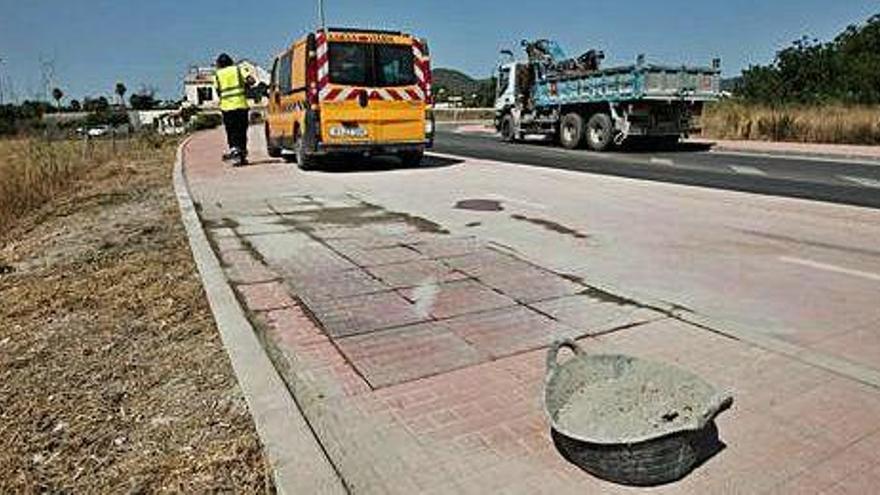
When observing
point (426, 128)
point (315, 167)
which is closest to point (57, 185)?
point (315, 167)

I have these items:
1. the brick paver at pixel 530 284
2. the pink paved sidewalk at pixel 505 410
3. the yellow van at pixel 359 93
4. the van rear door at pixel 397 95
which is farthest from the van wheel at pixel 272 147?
the pink paved sidewalk at pixel 505 410

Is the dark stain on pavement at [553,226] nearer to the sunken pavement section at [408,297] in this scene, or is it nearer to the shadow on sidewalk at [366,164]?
the sunken pavement section at [408,297]

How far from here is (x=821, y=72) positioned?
110ft

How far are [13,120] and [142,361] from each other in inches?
912

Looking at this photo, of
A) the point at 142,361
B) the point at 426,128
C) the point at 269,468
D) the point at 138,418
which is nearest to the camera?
the point at 269,468

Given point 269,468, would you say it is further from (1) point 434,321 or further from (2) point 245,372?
(1) point 434,321

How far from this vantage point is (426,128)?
13469 mm

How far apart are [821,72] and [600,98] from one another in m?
19.8

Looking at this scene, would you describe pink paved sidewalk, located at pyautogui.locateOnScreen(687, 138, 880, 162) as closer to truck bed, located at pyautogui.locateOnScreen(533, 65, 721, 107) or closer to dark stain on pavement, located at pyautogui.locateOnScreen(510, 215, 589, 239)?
truck bed, located at pyautogui.locateOnScreen(533, 65, 721, 107)

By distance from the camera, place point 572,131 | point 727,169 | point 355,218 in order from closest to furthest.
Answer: point 355,218 → point 727,169 → point 572,131

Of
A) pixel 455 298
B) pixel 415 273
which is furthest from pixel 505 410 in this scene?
pixel 415 273

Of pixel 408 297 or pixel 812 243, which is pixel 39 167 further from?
pixel 812 243

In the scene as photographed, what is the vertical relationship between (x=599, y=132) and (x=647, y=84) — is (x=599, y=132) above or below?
below

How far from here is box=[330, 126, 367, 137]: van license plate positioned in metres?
12.5
